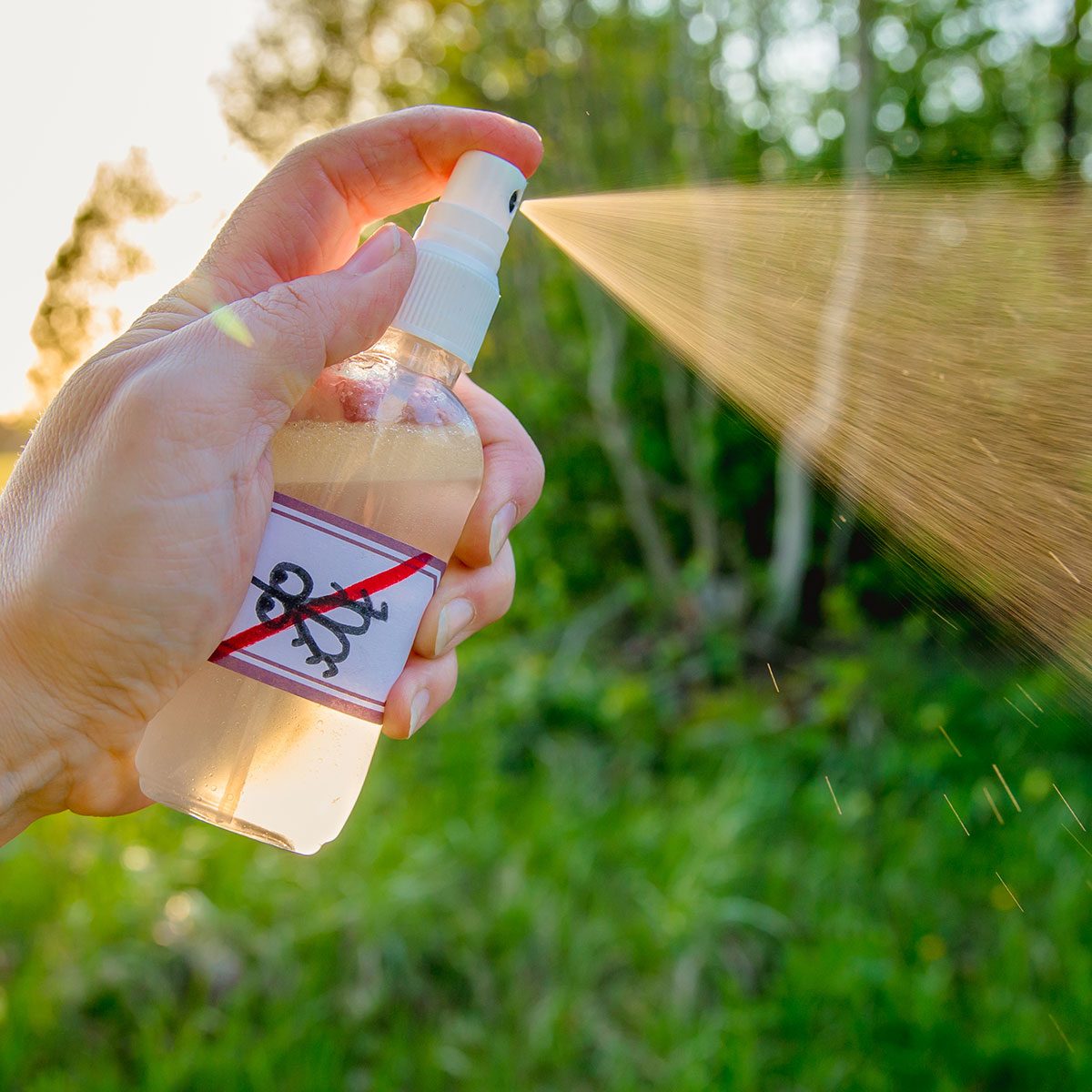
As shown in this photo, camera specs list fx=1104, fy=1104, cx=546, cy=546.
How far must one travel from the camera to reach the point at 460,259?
48.8 inches

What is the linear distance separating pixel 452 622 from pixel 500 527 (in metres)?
0.15

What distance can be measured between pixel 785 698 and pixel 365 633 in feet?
8.45

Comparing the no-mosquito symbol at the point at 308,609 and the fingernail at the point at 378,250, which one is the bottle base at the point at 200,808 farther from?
the fingernail at the point at 378,250

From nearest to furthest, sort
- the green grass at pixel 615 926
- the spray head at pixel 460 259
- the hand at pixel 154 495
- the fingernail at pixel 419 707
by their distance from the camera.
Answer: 1. the hand at pixel 154 495
2. the spray head at pixel 460 259
3. the fingernail at pixel 419 707
4. the green grass at pixel 615 926

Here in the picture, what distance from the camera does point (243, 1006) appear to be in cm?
218

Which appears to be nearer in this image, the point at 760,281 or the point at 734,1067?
the point at 734,1067

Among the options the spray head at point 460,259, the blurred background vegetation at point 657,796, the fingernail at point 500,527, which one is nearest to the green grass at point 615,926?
the blurred background vegetation at point 657,796

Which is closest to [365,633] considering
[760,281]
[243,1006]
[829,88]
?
[243,1006]

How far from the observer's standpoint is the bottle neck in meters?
1.29

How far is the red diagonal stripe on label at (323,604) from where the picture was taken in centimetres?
115

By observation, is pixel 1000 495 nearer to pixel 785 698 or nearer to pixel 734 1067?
pixel 734 1067

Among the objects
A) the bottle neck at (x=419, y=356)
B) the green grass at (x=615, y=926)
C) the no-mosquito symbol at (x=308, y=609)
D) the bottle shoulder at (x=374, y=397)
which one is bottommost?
the green grass at (x=615, y=926)

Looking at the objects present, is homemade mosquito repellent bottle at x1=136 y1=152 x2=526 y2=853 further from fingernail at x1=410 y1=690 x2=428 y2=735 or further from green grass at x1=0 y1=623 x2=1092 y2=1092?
green grass at x1=0 y1=623 x2=1092 y2=1092

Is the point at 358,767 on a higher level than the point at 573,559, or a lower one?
higher
